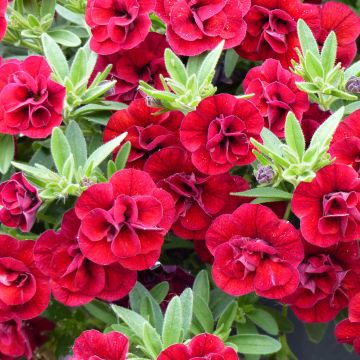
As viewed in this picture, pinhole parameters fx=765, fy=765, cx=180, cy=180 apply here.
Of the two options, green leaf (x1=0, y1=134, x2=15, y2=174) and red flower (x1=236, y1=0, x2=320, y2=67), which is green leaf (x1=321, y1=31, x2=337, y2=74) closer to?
red flower (x1=236, y1=0, x2=320, y2=67)

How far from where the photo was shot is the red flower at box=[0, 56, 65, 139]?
126cm

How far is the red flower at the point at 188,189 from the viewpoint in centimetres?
123

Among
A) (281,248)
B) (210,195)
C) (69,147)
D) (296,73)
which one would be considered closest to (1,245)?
(69,147)

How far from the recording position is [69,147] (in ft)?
3.94

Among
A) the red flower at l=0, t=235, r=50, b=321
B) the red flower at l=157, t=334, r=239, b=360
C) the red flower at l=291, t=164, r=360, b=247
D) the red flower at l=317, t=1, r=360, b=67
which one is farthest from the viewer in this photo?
the red flower at l=317, t=1, r=360, b=67

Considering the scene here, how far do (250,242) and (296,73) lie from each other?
0.33m

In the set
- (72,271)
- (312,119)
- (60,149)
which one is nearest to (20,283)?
(72,271)

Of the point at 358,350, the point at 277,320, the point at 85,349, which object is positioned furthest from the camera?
the point at 277,320

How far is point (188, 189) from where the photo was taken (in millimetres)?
1238

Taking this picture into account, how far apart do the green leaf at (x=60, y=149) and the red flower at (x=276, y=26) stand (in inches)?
16.0

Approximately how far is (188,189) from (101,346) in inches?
12.0

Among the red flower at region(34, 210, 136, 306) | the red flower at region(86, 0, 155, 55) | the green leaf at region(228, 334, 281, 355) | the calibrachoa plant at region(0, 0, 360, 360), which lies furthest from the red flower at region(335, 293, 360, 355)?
the red flower at region(86, 0, 155, 55)

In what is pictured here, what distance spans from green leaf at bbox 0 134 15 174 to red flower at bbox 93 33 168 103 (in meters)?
0.20

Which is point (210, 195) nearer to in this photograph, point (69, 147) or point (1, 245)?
point (69, 147)
